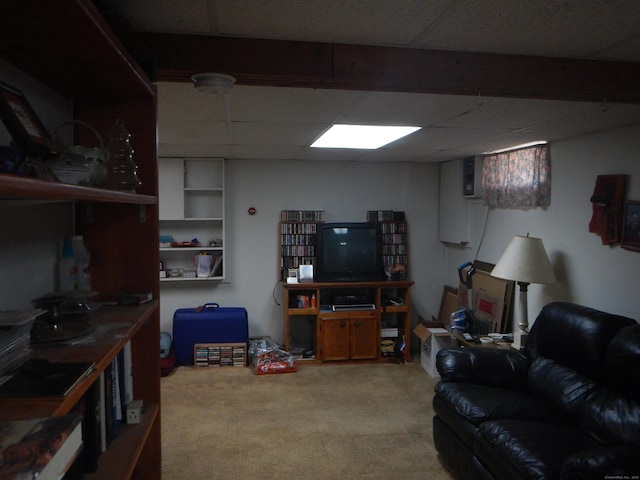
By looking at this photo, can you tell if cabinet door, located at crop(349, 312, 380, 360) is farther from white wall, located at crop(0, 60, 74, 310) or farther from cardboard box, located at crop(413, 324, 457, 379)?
white wall, located at crop(0, 60, 74, 310)

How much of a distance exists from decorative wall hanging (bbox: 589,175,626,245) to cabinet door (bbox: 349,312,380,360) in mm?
2459

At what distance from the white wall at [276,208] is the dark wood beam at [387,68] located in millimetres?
3529

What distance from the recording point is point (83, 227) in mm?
1448

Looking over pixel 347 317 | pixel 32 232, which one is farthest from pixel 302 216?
pixel 32 232

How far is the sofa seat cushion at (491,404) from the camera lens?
2.67 m

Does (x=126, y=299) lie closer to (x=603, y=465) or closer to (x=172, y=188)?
(x=603, y=465)

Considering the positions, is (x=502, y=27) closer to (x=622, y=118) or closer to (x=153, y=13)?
(x=153, y=13)

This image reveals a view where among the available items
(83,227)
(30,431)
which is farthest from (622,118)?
(30,431)

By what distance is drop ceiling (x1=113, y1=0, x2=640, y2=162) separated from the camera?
1.39 metres

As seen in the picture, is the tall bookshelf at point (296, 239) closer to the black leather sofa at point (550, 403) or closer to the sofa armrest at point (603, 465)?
the black leather sofa at point (550, 403)

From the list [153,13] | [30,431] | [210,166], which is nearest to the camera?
[30,431]

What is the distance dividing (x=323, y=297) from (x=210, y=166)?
2014mm

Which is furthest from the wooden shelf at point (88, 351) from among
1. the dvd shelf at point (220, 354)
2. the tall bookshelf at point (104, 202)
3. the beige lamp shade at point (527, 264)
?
the dvd shelf at point (220, 354)

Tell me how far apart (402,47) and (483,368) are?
2323mm
